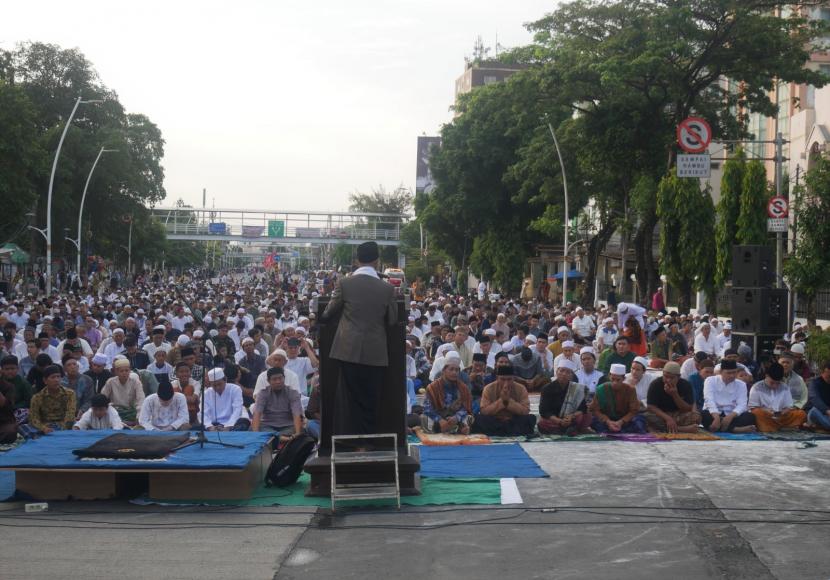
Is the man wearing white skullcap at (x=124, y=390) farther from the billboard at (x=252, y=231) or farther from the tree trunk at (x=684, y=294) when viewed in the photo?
the billboard at (x=252, y=231)

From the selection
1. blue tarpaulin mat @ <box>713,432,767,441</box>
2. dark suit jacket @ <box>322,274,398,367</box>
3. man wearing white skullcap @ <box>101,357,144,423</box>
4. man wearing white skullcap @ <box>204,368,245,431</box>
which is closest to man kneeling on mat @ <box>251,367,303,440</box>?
man wearing white skullcap @ <box>204,368,245,431</box>

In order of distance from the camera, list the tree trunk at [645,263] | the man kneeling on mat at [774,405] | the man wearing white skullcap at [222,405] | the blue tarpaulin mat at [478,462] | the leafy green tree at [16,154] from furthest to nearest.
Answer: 1. the leafy green tree at [16,154]
2. the tree trunk at [645,263]
3. the man kneeling on mat at [774,405]
4. the man wearing white skullcap at [222,405]
5. the blue tarpaulin mat at [478,462]

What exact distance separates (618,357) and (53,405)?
8.43 m

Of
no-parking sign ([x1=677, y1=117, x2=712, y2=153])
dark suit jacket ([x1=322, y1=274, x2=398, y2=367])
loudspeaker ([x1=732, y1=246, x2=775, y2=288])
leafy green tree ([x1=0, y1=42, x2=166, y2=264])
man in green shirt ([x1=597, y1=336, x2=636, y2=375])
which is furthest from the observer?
leafy green tree ([x1=0, y1=42, x2=166, y2=264])

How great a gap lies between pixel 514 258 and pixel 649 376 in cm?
3472

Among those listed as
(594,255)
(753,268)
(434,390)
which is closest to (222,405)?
(434,390)

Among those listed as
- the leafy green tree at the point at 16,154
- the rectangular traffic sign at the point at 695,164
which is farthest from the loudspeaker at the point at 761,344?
the leafy green tree at the point at 16,154

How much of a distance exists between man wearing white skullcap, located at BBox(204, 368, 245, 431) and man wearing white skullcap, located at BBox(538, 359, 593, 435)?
12.4 ft

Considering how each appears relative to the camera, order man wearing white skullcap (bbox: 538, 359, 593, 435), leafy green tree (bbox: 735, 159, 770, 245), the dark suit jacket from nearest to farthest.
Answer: the dark suit jacket, man wearing white skullcap (bbox: 538, 359, 593, 435), leafy green tree (bbox: 735, 159, 770, 245)

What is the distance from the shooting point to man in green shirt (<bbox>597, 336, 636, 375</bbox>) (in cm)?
1634

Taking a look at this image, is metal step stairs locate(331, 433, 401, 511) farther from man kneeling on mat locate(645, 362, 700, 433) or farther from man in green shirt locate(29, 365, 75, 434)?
man kneeling on mat locate(645, 362, 700, 433)

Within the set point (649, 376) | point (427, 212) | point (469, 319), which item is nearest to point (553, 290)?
point (427, 212)

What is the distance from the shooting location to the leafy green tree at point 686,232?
30969 millimetres

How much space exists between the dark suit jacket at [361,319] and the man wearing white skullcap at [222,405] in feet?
13.7
